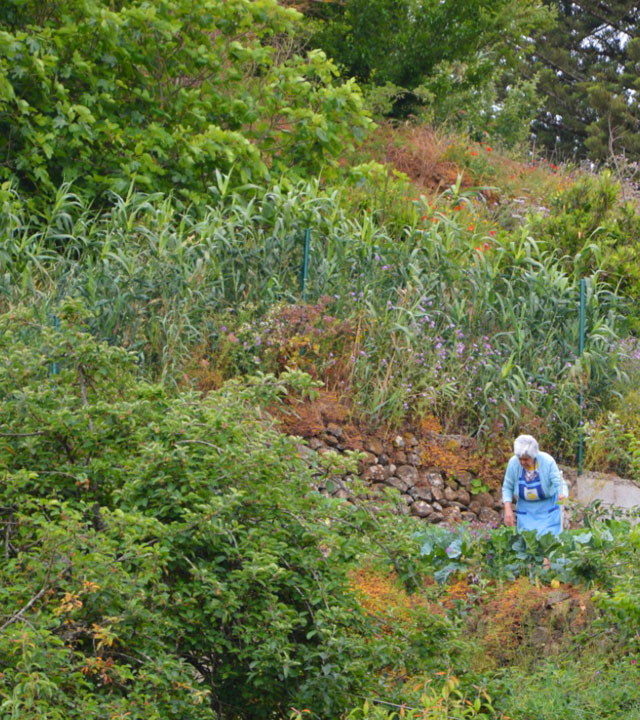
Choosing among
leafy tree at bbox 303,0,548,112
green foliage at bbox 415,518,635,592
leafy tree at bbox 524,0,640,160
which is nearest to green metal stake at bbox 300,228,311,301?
green foliage at bbox 415,518,635,592

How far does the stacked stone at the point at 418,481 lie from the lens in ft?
30.6

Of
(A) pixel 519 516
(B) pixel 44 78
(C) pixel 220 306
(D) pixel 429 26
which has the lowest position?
(A) pixel 519 516

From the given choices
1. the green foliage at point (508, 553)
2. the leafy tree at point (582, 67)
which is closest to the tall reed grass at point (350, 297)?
the green foliage at point (508, 553)

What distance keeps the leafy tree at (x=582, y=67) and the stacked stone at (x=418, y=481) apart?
1013 inches

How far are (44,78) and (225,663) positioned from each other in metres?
7.77

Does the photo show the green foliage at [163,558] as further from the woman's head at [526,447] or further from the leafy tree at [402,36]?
the leafy tree at [402,36]

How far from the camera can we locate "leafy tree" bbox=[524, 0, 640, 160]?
34.3 metres

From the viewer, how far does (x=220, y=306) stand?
31.3 ft

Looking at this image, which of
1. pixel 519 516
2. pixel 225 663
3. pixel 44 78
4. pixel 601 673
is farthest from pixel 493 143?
pixel 225 663

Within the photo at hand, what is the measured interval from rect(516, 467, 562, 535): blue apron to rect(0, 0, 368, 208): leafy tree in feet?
15.4

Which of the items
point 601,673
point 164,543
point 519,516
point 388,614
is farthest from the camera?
point 519,516

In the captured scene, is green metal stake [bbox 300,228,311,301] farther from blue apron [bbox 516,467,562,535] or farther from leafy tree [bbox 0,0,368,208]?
blue apron [bbox 516,467,562,535]

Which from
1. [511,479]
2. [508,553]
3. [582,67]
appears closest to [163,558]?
[508,553]

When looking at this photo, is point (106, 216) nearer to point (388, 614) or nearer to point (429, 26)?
point (388, 614)
